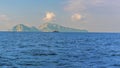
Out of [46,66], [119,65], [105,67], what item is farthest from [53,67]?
[119,65]

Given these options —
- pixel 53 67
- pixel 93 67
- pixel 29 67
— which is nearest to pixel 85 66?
pixel 93 67

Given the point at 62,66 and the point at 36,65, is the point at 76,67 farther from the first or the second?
the point at 36,65

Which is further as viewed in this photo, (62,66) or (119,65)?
(119,65)

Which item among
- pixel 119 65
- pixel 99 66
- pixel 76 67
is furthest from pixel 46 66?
pixel 119 65

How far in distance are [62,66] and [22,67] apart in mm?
4200

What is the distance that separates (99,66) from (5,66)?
32.7ft

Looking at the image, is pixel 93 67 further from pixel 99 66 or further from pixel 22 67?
pixel 22 67

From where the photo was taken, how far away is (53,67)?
108ft

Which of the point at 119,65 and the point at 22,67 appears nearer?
the point at 22,67

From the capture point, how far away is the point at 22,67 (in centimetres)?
3269

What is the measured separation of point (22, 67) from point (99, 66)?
8247 millimetres

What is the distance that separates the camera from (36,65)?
3441 centimetres

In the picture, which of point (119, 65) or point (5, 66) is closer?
point (5, 66)

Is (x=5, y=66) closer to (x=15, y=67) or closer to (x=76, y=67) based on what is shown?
(x=15, y=67)
